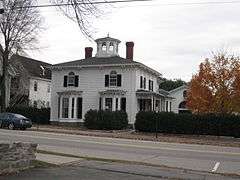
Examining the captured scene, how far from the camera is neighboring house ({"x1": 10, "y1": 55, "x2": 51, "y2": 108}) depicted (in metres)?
65.3

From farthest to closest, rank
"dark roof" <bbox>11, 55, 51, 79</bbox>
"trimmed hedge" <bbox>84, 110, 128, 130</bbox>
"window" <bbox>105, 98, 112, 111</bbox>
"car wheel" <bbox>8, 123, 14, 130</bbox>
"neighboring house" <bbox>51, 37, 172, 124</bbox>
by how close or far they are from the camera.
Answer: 1. "dark roof" <bbox>11, 55, 51, 79</bbox>
2. "window" <bbox>105, 98, 112, 111</bbox>
3. "neighboring house" <bbox>51, 37, 172, 124</bbox>
4. "trimmed hedge" <bbox>84, 110, 128, 130</bbox>
5. "car wheel" <bbox>8, 123, 14, 130</bbox>

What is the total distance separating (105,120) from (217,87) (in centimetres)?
1133

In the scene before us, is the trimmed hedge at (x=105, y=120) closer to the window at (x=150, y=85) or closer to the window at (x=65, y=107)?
the window at (x=65, y=107)

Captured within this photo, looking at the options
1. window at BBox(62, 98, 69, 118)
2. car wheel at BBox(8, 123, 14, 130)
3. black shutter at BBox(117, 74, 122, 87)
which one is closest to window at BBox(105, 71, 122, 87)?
black shutter at BBox(117, 74, 122, 87)

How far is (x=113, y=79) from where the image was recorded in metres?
50.9

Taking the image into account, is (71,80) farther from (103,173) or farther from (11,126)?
(103,173)

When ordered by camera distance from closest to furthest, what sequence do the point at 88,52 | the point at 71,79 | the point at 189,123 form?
the point at 189,123, the point at 71,79, the point at 88,52

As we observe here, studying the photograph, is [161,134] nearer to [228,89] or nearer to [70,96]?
[228,89]

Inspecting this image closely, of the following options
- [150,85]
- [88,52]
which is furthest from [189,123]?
[88,52]

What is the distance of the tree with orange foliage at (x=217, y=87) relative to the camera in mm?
47250

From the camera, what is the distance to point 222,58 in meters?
49.5

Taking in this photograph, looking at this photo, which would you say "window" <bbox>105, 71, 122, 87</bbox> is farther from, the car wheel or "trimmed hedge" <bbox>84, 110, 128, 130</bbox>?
the car wheel

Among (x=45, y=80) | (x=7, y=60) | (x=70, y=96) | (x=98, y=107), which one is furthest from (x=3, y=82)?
(x=45, y=80)

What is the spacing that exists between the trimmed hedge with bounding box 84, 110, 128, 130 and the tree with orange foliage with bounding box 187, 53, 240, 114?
795 cm
